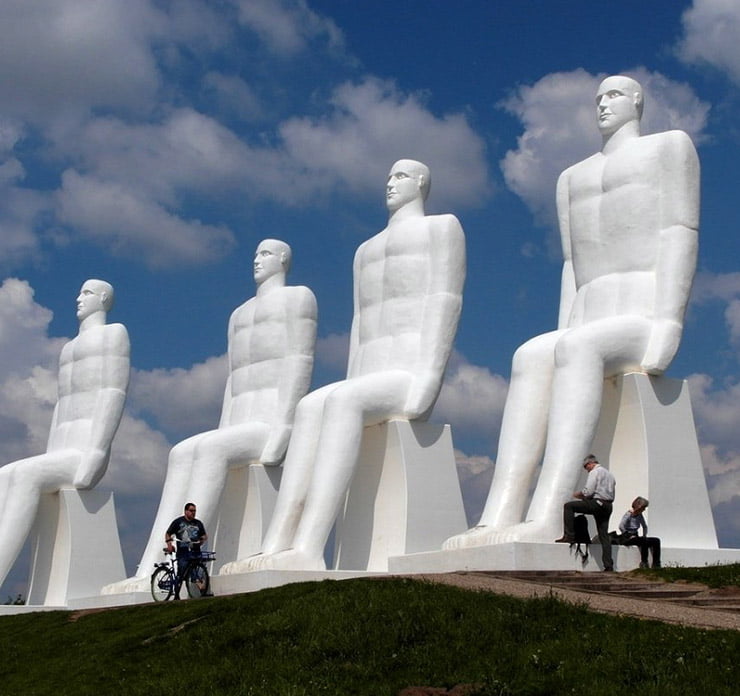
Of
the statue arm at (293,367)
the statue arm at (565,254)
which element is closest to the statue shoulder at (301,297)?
the statue arm at (293,367)

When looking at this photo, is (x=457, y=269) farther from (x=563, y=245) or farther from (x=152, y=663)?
(x=152, y=663)

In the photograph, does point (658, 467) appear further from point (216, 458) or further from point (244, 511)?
point (244, 511)

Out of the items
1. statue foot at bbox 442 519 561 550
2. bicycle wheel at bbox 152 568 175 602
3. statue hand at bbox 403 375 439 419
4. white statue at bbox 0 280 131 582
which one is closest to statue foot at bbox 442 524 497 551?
statue foot at bbox 442 519 561 550

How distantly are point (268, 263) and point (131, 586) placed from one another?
19.6ft

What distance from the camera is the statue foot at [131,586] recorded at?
1808cm

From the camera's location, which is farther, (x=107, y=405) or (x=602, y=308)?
(x=107, y=405)

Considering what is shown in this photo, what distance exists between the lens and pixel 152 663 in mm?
10844

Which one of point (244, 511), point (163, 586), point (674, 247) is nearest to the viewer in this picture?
point (674, 247)

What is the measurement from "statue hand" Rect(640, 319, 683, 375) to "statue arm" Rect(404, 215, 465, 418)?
317 cm

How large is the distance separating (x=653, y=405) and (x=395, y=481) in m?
3.90

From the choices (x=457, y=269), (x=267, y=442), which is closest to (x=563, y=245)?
(x=457, y=269)

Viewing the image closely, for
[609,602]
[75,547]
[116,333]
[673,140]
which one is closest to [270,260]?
[116,333]

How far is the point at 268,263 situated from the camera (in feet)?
69.5

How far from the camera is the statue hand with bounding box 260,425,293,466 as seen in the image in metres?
20.0
